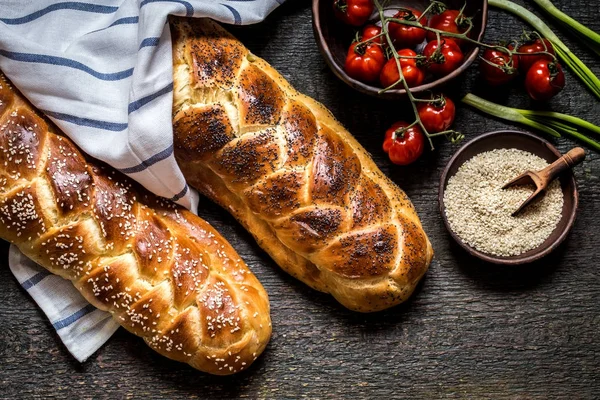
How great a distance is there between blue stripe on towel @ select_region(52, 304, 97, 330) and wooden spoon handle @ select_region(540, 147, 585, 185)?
1.64 meters

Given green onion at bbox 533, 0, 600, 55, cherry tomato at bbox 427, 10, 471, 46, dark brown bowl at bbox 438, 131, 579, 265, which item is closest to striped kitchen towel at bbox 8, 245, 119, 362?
dark brown bowl at bbox 438, 131, 579, 265

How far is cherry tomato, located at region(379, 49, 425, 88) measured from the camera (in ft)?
7.01

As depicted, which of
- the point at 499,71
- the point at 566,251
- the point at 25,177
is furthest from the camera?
the point at 566,251

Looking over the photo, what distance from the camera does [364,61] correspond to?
217 cm

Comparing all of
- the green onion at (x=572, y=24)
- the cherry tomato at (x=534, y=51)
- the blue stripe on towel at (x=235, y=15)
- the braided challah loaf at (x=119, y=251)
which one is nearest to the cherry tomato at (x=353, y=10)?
the blue stripe on towel at (x=235, y=15)

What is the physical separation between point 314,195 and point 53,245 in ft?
2.79

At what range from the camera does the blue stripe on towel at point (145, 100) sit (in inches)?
80.7

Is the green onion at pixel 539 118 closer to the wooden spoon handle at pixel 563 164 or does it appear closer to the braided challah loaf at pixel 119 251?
the wooden spoon handle at pixel 563 164

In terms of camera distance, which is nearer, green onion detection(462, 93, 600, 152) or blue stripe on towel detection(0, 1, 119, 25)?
blue stripe on towel detection(0, 1, 119, 25)

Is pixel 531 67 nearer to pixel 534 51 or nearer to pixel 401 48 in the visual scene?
pixel 534 51

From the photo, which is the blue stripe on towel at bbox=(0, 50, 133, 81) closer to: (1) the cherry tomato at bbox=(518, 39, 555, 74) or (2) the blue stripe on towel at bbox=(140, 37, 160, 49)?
(2) the blue stripe on towel at bbox=(140, 37, 160, 49)

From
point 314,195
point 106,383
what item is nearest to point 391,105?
point 314,195

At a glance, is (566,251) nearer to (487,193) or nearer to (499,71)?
(487,193)

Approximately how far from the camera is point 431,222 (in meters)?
2.42
